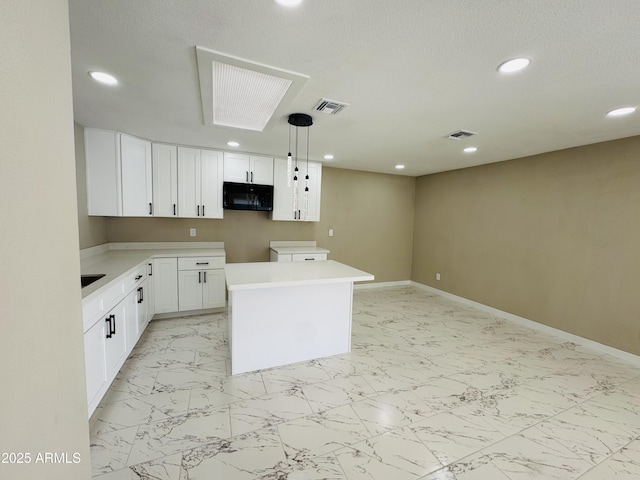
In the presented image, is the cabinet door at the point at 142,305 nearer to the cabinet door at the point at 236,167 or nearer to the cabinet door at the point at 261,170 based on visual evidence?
the cabinet door at the point at 236,167

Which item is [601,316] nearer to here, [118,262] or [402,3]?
[402,3]

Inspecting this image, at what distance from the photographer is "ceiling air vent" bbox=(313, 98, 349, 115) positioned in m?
2.23

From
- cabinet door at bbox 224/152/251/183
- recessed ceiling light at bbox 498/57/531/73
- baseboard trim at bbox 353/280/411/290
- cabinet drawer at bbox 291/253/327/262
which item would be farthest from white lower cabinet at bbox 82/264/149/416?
baseboard trim at bbox 353/280/411/290

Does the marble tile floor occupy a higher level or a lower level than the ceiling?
lower

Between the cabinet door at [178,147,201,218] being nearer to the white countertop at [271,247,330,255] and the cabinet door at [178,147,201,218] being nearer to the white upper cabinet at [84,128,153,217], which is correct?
the white upper cabinet at [84,128,153,217]

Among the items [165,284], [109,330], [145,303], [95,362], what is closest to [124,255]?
[165,284]

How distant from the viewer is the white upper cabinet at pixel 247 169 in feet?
13.3

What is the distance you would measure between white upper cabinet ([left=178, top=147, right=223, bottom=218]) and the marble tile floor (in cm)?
174

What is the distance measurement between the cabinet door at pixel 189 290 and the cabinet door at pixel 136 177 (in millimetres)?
973

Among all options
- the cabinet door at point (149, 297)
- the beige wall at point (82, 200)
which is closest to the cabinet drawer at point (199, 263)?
the cabinet door at point (149, 297)

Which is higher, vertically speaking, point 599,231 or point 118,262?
point 599,231

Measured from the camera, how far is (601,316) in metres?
3.16

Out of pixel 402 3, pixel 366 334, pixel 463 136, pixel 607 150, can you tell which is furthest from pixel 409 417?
pixel 607 150

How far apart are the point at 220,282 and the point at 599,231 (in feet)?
16.1
